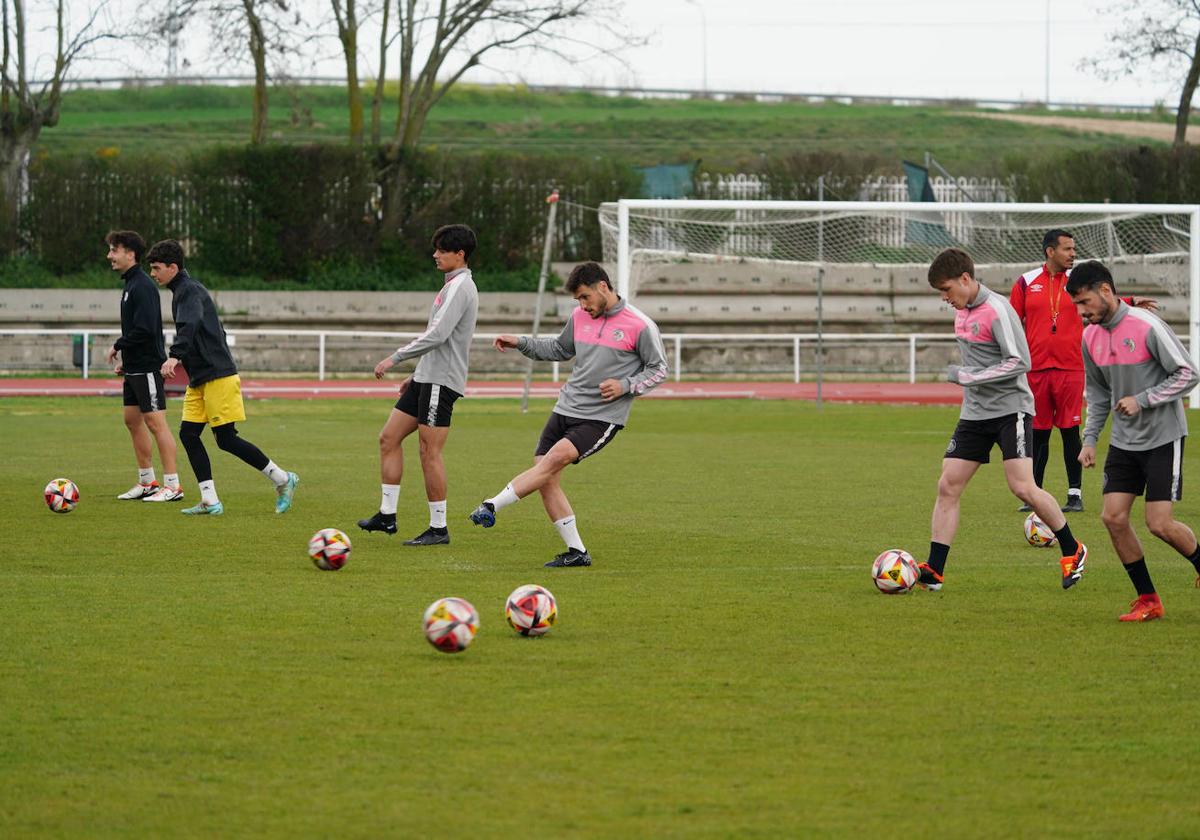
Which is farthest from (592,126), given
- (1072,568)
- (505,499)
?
(1072,568)

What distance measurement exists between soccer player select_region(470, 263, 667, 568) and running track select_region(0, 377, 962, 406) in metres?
19.0

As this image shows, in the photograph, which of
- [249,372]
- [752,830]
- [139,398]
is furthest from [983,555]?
[249,372]

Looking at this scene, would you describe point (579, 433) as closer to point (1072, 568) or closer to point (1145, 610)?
point (1072, 568)

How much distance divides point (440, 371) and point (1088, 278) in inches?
178

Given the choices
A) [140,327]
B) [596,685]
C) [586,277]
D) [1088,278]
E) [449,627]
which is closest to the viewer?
[596,685]

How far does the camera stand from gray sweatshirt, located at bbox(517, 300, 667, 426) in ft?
32.2

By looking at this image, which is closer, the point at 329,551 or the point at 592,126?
the point at 329,551

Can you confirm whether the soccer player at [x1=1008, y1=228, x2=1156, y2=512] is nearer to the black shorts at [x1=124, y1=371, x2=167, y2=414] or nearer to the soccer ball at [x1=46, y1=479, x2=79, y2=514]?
the black shorts at [x1=124, y1=371, x2=167, y2=414]

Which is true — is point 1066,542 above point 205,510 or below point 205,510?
above

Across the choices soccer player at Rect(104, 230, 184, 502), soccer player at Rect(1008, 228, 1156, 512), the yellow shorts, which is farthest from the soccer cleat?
soccer player at Rect(104, 230, 184, 502)

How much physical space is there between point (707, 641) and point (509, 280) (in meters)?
33.4

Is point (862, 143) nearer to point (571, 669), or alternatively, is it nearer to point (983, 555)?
point (983, 555)

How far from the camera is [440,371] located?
10.8m

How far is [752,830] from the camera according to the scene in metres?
4.84
